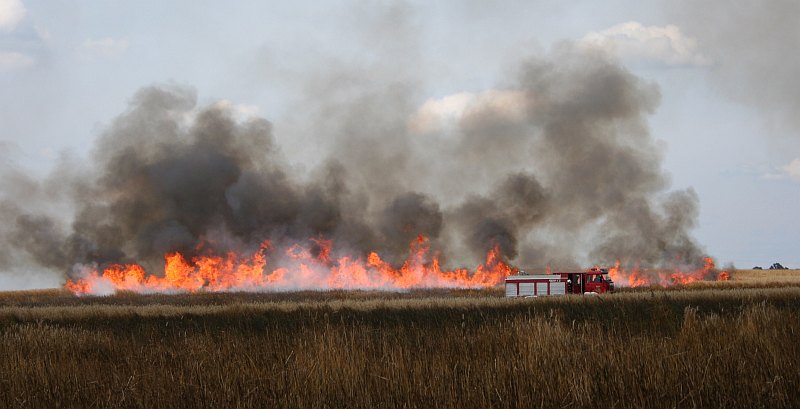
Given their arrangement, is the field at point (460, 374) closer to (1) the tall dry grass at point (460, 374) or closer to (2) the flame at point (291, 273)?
(1) the tall dry grass at point (460, 374)

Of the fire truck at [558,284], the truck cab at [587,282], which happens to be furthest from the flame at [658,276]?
the fire truck at [558,284]

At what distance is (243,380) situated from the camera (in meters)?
9.40

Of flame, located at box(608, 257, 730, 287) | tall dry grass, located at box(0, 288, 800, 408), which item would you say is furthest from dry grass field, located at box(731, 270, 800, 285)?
tall dry grass, located at box(0, 288, 800, 408)

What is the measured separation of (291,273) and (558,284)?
42338 millimetres

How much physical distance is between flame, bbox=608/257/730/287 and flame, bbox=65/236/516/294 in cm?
1189

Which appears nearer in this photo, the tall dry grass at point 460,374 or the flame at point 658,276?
the tall dry grass at point 460,374

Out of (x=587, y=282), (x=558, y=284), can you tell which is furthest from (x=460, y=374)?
(x=587, y=282)

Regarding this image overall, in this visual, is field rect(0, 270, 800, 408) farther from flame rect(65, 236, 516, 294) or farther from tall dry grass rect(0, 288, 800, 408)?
flame rect(65, 236, 516, 294)

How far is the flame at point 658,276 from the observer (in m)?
74.6

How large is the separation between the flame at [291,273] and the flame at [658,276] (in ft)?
39.0

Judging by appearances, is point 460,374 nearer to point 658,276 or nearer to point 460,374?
point 460,374

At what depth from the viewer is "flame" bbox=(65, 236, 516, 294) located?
75625 millimetres

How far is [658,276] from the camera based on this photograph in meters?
81.0

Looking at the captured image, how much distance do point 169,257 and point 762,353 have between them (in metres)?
73.4
